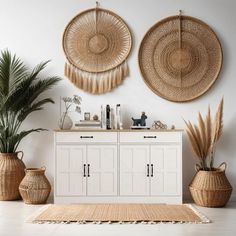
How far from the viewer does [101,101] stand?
222 inches

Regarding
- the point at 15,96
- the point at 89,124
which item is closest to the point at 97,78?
the point at 89,124

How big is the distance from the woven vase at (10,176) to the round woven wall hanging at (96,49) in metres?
1.19

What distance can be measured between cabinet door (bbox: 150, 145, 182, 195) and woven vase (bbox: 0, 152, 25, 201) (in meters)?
1.55

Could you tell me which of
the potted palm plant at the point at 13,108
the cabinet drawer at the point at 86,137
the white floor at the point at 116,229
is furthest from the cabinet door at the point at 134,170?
the potted palm plant at the point at 13,108

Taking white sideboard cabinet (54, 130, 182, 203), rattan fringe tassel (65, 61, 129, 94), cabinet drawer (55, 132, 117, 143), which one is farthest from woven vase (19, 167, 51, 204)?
rattan fringe tassel (65, 61, 129, 94)

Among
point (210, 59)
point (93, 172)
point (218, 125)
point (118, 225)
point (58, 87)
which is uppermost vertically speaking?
point (210, 59)

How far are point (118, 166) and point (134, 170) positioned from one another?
0.19 metres

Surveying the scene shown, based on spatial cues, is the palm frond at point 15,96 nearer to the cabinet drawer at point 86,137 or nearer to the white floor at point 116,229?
the cabinet drawer at point 86,137

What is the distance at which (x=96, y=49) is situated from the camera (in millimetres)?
5637

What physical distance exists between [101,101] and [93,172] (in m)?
0.93

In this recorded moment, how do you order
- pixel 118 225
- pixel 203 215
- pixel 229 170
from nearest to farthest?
pixel 118 225
pixel 203 215
pixel 229 170

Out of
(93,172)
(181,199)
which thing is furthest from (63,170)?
(181,199)

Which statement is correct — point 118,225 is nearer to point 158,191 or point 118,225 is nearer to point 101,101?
Answer: point 158,191

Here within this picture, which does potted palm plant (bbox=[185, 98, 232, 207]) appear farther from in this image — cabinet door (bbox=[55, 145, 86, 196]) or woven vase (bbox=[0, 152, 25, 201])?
woven vase (bbox=[0, 152, 25, 201])
